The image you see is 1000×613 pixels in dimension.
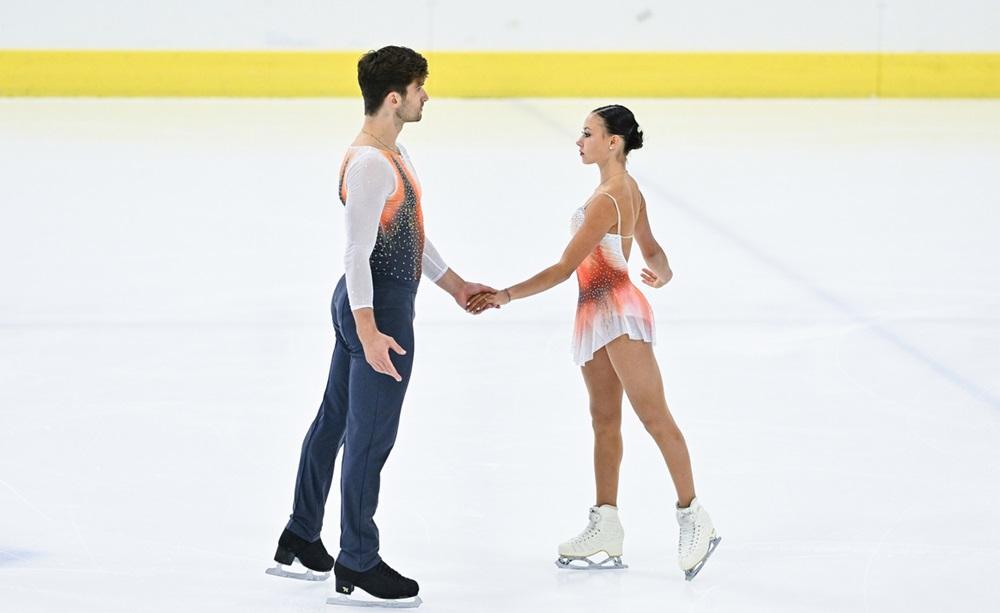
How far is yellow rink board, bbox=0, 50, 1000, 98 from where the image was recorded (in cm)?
1402

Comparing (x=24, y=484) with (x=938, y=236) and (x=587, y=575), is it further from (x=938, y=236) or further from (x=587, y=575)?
(x=938, y=236)

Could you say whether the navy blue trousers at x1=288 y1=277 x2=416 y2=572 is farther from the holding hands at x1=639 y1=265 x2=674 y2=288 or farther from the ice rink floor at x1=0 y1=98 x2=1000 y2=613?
the holding hands at x1=639 y1=265 x2=674 y2=288

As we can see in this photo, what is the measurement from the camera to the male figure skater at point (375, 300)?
3.23 m

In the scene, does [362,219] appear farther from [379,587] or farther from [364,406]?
[379,587]

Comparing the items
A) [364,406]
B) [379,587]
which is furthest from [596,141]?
[379,587]

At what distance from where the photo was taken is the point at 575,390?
530cm

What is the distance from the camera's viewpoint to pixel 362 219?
127 inches

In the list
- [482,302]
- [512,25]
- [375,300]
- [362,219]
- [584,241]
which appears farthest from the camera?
[512,25]

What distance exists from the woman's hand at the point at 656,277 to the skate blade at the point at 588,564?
2.17 feet

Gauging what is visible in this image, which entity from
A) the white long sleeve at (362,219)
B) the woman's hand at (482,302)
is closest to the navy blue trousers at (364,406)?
the white long sleeve at (362,219)

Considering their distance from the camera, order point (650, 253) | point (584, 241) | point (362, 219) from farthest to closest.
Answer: point (650, 253) < point (584, 241) < point (362, 219)

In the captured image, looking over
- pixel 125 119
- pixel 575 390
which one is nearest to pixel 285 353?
pixel 575 390

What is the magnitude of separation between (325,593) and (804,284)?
4011 millimetres

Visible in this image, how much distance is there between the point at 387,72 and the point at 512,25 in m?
11.3
